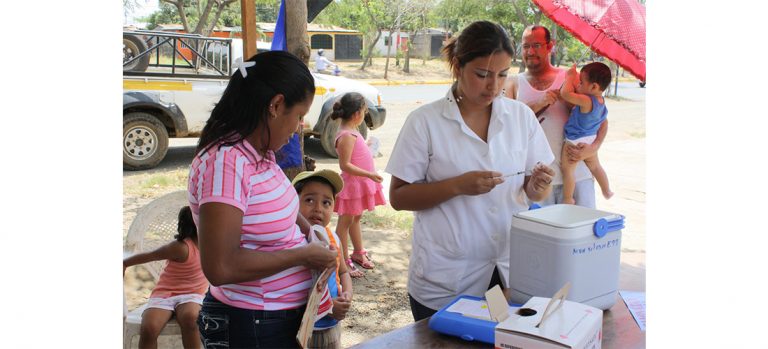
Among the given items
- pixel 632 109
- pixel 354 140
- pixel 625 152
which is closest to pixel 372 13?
pixel 632 109

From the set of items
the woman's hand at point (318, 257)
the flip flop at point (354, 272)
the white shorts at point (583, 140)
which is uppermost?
the white shorts at point (583, 140)

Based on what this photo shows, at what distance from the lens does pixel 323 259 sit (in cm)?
156

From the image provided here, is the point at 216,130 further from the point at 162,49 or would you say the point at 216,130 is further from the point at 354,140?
the point at 162,49

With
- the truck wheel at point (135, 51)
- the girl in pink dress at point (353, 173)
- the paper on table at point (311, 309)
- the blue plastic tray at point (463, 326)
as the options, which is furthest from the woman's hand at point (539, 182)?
the truck wheel at point (135, 51)

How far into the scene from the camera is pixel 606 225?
175cm

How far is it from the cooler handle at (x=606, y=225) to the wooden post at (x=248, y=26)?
67.6 inches

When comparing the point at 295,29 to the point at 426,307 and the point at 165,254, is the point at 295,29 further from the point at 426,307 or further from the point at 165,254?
the point at 426,307

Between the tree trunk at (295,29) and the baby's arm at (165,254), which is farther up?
the tree trunk at (295,29)

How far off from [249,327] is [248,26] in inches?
65.3

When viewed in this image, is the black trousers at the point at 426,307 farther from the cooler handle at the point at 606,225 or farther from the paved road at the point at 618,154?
the paved road at the point at 618,154

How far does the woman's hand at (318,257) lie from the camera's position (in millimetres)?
1546

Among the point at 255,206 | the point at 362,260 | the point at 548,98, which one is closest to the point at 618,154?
the point at 362,260

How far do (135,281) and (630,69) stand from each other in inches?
125

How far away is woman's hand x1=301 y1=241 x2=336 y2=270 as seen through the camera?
1546 mm
